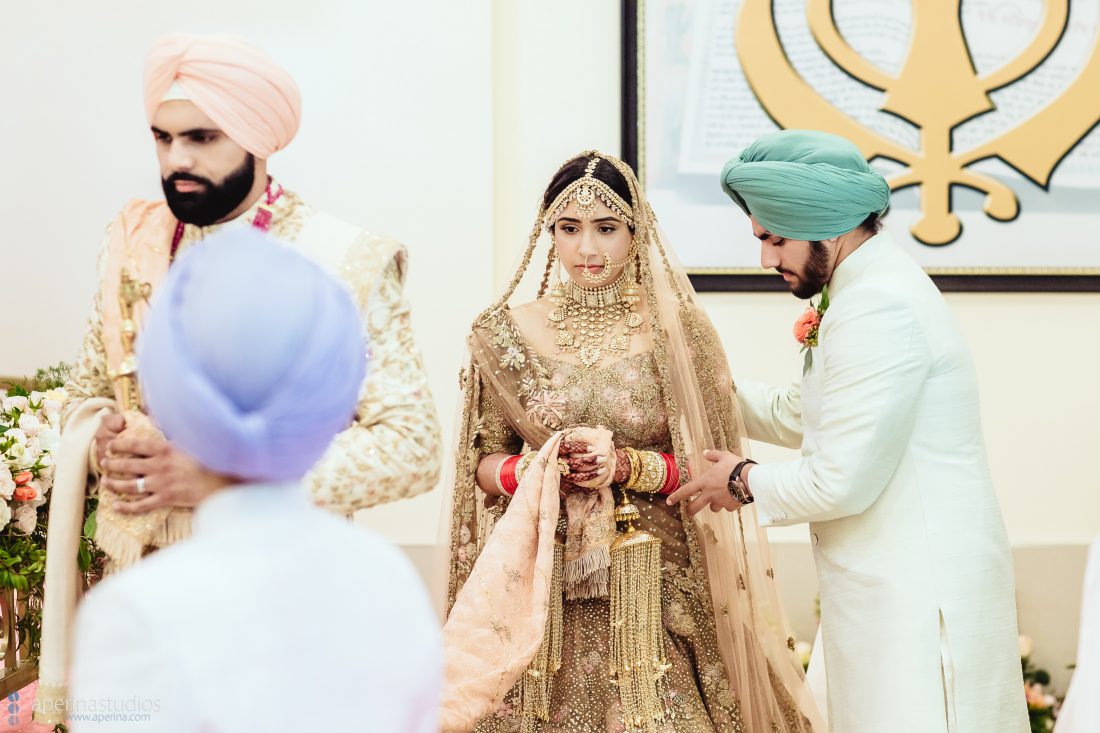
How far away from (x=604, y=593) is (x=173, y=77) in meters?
1.45

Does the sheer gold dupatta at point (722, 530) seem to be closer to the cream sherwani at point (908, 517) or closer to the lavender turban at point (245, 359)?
the cream sherwani at point (908, 517)

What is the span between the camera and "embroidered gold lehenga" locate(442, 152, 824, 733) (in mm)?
2469

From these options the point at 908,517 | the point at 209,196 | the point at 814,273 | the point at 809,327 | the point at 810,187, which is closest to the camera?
the point at 209,196

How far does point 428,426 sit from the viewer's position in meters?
1.91

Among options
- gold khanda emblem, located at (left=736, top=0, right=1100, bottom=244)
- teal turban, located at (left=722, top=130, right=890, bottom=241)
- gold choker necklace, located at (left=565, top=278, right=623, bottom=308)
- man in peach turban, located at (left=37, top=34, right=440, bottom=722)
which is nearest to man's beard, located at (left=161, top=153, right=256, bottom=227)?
man in peach turban, located at (left=37, top=34, right=440, bottom=722)

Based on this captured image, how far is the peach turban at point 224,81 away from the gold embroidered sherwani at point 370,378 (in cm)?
17

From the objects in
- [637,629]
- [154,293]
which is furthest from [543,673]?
[154,293]

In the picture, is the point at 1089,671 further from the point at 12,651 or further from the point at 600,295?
the point at 12,651

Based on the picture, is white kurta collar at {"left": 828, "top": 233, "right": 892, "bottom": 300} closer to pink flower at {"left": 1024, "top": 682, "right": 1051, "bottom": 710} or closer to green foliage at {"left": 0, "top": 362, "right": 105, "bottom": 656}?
green foliage at {"left": 0, "top": 362, "right": 105, "bottom": 656}

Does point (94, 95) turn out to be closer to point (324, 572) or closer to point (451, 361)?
point (451, 361)

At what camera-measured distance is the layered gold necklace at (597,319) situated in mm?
2721

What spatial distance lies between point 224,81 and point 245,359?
38.7 inches

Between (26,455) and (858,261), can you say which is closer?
(858,261)

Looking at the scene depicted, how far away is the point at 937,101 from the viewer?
382 cm
